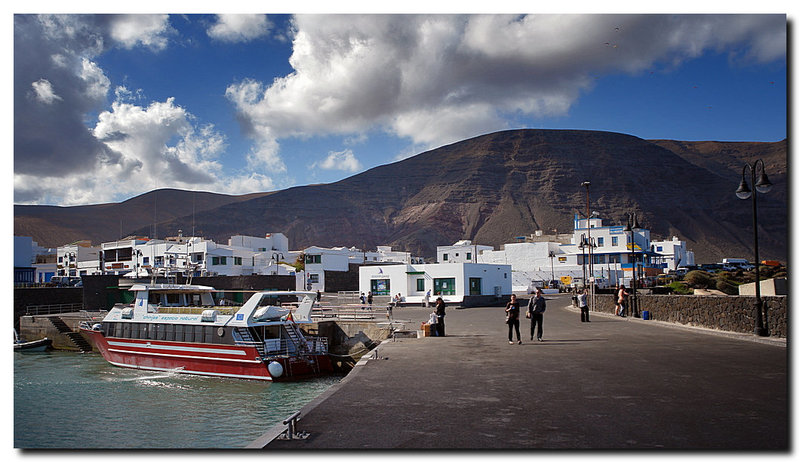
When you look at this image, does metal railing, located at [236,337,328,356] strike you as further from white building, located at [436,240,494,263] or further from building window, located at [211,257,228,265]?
white building, located at [436,240,494,263]

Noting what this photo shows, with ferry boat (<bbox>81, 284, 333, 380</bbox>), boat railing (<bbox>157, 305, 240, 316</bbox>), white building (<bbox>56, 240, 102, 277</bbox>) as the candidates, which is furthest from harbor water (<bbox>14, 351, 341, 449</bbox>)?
white building (<bbox>56, 240, 102, 277</bbox>)

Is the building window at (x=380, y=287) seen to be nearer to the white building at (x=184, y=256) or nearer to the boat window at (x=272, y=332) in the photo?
the white building at (x=184, y=256)

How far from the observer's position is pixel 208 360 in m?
21.4

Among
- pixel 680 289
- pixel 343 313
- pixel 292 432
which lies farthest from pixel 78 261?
pixel 292 432

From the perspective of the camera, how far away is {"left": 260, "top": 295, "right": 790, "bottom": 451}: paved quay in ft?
20.7

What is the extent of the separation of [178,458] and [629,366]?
899cm

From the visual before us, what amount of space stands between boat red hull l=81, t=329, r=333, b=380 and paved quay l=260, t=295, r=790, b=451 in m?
7.53


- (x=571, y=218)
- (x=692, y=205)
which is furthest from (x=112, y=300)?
(x=692, y=205)

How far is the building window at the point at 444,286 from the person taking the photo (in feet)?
153

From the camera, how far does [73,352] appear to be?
3173 centimetres

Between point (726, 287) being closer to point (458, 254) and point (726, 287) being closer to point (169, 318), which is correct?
point (169, 318)

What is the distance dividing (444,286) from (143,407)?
→ 105 ft

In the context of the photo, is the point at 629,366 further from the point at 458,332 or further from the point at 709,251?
the point at 709,251

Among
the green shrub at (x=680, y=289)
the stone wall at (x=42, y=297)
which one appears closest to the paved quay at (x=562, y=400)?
the green shrub at (x=680, y=289)
